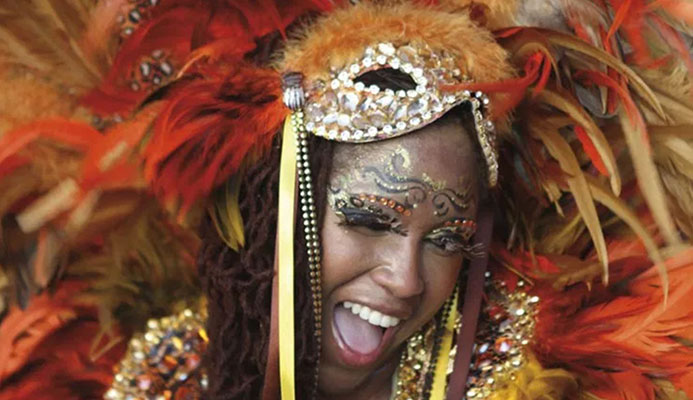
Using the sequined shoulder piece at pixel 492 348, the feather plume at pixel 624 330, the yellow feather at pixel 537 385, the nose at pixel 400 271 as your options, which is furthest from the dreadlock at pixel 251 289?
the feather plume at pixel 624 330

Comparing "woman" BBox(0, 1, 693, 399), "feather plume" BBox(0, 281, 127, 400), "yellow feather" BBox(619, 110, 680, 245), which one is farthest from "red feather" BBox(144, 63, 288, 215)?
"yellow feather" BBox(619, 110, 680, 245)

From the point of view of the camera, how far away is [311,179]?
5.04 feet

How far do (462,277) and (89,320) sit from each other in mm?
690

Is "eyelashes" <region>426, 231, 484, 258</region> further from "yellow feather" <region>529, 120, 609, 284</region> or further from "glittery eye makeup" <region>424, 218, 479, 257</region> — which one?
"yellow feather" <region>529, 120, 609, 284</region>

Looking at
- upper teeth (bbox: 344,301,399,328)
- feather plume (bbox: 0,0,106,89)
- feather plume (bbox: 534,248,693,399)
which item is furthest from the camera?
feather plume (bbox: 534,248,693,399)

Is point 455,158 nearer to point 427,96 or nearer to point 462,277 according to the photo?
point 427,96

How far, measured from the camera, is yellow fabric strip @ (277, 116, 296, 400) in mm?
1517

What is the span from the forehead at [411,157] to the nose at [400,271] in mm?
121

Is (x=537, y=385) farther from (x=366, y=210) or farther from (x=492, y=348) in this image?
(x=366, y=210)

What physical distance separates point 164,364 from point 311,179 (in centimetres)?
41

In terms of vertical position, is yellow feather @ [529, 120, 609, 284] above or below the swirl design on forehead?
below

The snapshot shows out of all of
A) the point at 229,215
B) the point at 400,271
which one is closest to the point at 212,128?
the point at 229,215

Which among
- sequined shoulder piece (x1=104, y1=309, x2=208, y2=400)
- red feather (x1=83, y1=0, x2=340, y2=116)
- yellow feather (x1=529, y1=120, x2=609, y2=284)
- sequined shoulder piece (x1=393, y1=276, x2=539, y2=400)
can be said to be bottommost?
sequined shoulder piece (x1=393, y1=276, x2=539, y2=400)

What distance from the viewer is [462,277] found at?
6.00 ft
